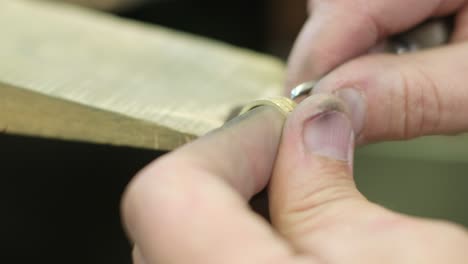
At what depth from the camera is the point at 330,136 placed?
335 mm

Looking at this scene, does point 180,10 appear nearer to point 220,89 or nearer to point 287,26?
point 287,26

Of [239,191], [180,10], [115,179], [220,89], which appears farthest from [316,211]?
[180,10]

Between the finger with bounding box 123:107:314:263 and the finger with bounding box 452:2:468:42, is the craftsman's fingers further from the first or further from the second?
the finger with bounding box 452:2:468:42

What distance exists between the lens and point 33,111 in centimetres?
42

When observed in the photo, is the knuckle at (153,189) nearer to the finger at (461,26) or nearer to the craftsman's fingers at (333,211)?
the craftsman's fingers at (333,211)

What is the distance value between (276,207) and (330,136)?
0.16 ft

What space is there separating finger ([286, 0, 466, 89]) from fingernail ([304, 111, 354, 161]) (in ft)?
0.41

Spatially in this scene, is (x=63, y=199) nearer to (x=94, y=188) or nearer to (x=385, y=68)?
(x=94, y=188)

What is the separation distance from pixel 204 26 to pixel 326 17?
897mm

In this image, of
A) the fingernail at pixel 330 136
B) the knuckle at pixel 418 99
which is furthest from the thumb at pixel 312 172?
the knuckle at pixel 418 99

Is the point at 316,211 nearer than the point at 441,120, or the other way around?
the point at 316,211

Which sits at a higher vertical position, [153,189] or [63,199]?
[153,189]

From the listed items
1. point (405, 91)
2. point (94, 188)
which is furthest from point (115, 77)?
point (405, 91)

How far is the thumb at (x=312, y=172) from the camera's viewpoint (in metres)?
0.31
